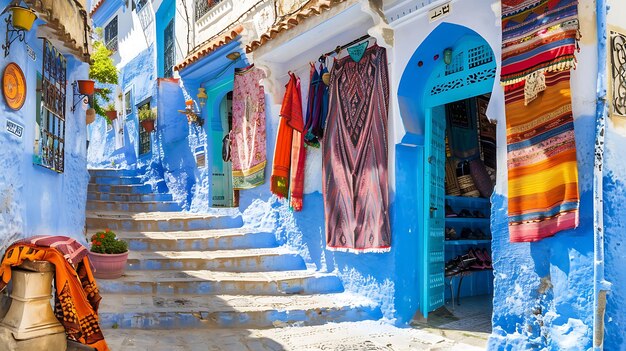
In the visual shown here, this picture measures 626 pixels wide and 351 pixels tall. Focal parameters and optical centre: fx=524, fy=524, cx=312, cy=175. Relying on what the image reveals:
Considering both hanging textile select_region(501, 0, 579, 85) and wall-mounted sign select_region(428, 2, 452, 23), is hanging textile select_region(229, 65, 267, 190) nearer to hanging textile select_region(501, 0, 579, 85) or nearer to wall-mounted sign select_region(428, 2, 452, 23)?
wall-mounted sign select_region(428, 2, 452, 23)

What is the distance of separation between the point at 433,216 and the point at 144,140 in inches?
337

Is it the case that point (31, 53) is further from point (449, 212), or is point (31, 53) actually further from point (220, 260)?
point (449, 212)

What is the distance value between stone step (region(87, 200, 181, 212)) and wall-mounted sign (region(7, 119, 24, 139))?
5.05 metres

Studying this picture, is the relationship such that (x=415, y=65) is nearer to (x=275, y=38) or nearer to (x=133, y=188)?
(x=275, y=38)

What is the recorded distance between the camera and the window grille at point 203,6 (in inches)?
404

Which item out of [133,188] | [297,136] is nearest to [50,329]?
[297,136]

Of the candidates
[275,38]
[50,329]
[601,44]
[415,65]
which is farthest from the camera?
Result: [275,38]

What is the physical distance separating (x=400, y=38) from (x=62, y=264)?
4085 mm

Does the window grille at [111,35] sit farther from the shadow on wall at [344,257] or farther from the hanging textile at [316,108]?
the hanging textile at [316,108]

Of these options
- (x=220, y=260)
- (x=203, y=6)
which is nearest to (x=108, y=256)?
(x=220, y=260)

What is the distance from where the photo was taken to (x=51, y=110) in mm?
5707

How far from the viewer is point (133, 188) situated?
11305mm

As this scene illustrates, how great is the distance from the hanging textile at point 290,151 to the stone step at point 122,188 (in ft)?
15.1

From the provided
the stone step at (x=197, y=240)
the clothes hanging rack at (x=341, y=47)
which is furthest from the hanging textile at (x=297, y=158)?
the stone step at (x=197, y=240)
